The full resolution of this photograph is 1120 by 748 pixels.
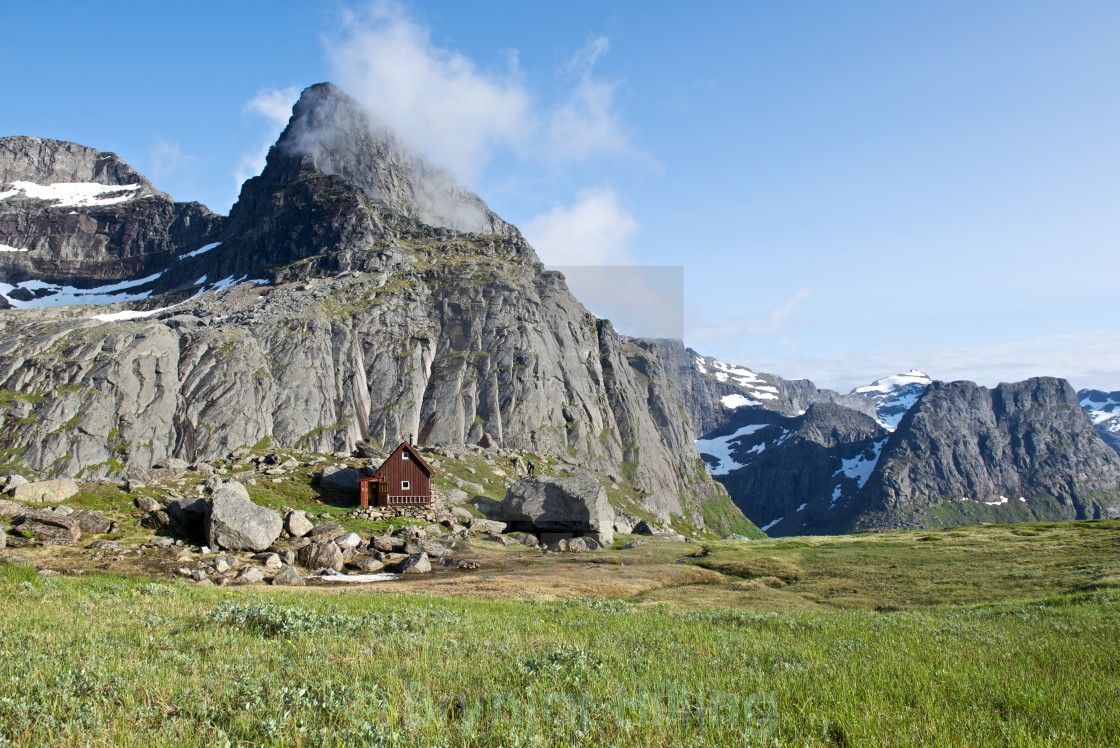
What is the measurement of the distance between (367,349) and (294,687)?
626 ft

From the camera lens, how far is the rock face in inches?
2864

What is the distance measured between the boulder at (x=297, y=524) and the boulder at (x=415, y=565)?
12.1 m

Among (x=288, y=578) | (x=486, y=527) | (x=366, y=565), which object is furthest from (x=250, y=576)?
(x=486, y=527)

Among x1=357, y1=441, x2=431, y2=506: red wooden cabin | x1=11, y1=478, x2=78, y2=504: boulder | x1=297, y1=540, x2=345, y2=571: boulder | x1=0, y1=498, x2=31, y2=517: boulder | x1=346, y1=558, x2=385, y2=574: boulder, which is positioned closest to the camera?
x1=0, y1=498, x2=31, y2=517: boulder

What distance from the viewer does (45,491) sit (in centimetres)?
5009

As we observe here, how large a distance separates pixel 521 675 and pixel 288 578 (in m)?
35.1

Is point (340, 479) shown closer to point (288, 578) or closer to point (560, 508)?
point (560, 508)

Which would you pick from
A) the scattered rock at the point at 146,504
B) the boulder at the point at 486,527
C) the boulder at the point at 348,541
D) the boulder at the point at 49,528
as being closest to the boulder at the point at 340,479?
the boulder at the point at 486,527

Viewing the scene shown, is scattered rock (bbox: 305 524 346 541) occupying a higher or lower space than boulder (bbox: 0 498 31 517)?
lower

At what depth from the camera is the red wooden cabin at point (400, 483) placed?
76.1 meters

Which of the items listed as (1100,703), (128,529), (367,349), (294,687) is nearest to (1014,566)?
(1100,703)

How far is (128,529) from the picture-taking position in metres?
48.8

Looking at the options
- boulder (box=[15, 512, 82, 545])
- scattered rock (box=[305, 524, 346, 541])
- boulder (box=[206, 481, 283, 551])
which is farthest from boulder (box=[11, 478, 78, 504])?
scattered rock (box=[305, 524, 346, 541])

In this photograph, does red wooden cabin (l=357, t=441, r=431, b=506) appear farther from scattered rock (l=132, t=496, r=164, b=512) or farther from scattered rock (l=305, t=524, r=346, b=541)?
scattered rock (l=132, t=496, r=164, b=512)
